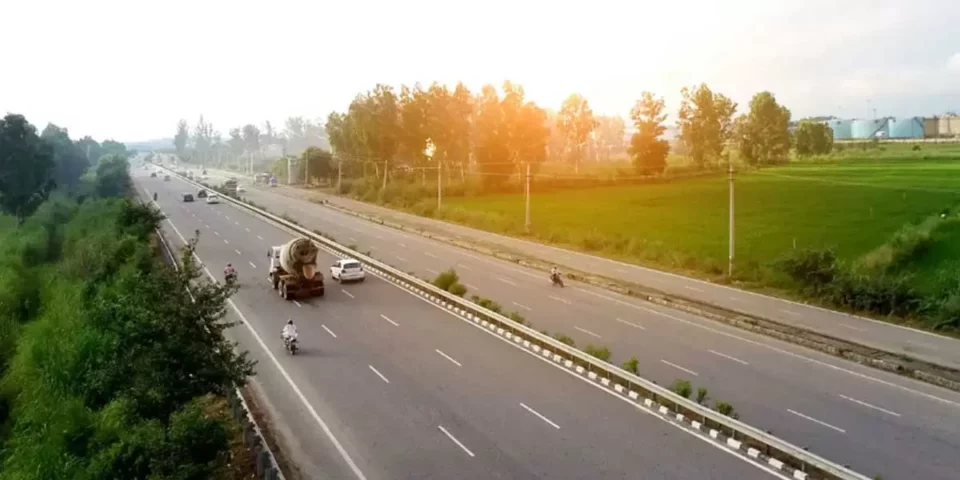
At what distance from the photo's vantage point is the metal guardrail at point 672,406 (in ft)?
48.8

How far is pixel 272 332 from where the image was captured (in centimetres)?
2852

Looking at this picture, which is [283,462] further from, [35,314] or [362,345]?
[35,314]

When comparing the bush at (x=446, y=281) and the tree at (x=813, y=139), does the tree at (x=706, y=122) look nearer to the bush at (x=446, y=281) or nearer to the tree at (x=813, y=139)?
the tree at (x=813, y=139)

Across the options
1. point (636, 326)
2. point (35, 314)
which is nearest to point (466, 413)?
point (636, 326)

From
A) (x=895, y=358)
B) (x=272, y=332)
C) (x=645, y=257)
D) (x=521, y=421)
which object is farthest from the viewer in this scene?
(x=645, y=257)

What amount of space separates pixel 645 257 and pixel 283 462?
3373 centimetres

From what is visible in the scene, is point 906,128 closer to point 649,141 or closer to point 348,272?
point 649,141

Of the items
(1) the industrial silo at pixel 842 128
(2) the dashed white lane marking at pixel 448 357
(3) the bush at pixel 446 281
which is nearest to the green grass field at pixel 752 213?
(3) the bush at pixel 446 281

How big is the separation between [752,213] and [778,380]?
46155mm

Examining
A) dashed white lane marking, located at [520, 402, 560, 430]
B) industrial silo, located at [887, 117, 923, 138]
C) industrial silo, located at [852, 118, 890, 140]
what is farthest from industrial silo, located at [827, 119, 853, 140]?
dashed white lane marking, located at [520, 402, 560, 430]

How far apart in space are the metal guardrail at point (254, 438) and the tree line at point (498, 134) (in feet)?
264

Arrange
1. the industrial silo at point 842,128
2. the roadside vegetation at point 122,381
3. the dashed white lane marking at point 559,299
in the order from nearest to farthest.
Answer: the roadside vegetation at point 122,381 → the dashed white lane marking at point 559,299 → the industrial silo at point 842,128

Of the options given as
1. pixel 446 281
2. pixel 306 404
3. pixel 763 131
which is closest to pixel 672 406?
pixel 306 404

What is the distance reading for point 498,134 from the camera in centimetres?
9888
